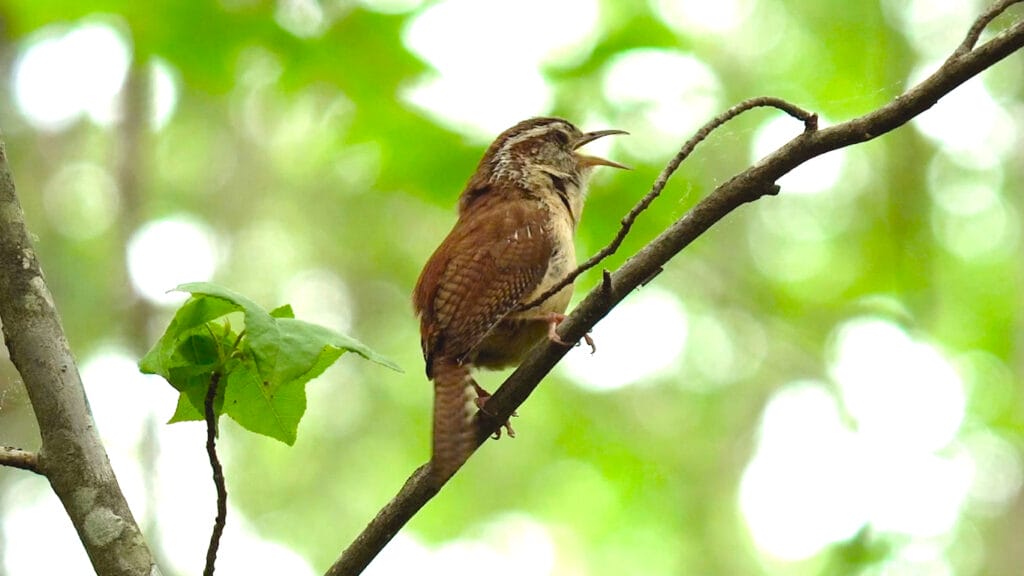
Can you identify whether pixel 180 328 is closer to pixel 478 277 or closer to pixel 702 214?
pixel 702 214

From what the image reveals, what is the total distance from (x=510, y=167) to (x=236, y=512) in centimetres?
563

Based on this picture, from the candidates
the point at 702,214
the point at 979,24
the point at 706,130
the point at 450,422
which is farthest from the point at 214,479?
the point at 979,24

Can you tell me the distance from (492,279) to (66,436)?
148cm

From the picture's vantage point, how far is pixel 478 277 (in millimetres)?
3340

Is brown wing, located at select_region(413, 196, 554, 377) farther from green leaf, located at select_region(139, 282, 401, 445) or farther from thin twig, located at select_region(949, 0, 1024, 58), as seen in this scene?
thin twig, located at select_region(949, 0, 1024, 58)

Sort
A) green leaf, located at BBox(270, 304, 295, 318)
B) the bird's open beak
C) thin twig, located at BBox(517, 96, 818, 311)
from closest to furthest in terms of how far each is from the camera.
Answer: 1. thin twig, located at BBox(517, 96, 818, 311)
2. green leaf, located at BBox(270, 304, 295, 318)
3. the bird's open beak

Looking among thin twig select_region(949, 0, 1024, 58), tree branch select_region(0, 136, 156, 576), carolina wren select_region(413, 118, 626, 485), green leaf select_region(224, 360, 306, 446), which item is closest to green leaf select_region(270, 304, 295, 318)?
green leaf select_region(224, 360, 306, 446)

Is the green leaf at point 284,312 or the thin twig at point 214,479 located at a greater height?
the green leaf at point 284,312

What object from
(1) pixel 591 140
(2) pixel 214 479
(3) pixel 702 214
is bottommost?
(2) pixel 214 479

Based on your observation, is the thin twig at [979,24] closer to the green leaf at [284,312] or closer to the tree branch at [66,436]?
the green leaf at [284,312]

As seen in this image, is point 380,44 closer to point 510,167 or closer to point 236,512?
point 510,167

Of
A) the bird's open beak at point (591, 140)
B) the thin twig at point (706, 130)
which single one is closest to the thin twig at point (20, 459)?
the thin twig at point (706, 130)

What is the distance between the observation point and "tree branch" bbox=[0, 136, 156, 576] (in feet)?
6.90

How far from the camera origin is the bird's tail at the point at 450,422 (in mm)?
2334
